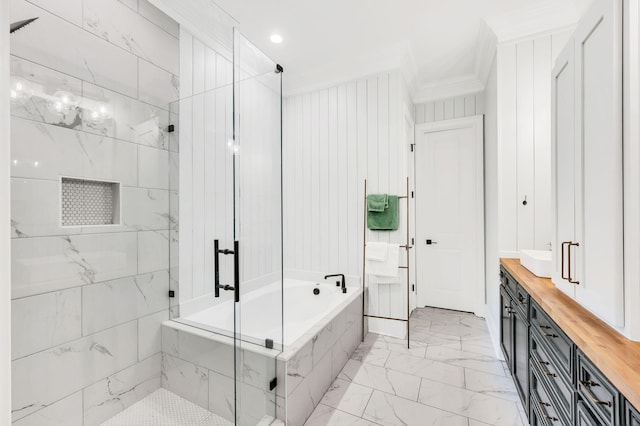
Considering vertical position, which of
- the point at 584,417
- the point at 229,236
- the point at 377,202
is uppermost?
the point at 377,202

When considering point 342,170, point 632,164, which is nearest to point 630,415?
point 632,164

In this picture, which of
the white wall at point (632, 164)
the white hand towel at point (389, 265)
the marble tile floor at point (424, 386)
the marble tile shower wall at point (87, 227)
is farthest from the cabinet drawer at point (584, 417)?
the marble tile shower wall at point (87, 227)

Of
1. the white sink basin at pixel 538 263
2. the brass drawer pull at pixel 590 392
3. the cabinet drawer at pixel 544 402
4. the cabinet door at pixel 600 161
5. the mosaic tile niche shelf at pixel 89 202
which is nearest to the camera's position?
the brass drawer pull at pixel 590 392

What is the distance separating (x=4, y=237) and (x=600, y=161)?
1934 millimetres

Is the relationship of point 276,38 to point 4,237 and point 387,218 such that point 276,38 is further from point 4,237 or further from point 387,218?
point 4,237

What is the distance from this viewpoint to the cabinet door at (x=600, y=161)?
0.95 meters

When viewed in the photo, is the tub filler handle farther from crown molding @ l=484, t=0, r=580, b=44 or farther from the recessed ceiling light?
crown molding @ l=484, t=0, r=580, b=44

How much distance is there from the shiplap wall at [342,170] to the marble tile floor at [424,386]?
1.44ft

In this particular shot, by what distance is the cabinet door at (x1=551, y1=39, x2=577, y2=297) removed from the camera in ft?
4.29

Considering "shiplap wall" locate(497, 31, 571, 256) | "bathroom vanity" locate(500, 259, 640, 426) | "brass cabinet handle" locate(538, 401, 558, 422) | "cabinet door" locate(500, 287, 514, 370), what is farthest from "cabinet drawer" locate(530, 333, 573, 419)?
"shiplap wall" locate(497, 31, 571, 256)

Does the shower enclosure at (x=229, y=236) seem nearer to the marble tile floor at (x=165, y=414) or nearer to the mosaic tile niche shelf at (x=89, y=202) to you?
the marble tile floor at (x=165, y=414)

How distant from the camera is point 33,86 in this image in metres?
1.41

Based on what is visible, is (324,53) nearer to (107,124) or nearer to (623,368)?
(107,124)

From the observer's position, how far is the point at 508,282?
219cm
